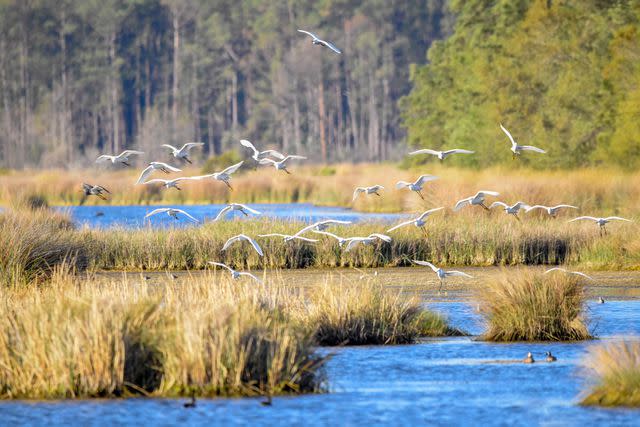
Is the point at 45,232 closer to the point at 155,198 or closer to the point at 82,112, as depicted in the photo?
the point at 155,198

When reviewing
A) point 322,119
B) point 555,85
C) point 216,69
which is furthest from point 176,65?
point 555,85

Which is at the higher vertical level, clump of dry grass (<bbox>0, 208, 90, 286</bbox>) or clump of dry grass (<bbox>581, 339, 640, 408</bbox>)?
clump of dry grass (<bbox>0, 208, 90, 286</bbox>)

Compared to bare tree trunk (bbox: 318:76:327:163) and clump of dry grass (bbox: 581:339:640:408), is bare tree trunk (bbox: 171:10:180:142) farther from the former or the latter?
clump of dry grass (bbox: 581:339:640:408)

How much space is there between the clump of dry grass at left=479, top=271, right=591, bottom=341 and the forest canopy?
1114 inches

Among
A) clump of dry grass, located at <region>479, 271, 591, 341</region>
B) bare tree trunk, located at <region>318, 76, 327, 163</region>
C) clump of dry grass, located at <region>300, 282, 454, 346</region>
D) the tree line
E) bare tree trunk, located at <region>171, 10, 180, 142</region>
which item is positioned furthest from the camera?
bare tree trunk, located at <region>171, 10, 180, 142</region>

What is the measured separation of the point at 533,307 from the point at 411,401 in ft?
12.3

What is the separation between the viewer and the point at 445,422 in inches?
464

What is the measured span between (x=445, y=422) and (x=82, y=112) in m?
92.5

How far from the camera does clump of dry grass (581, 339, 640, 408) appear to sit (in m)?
11.8

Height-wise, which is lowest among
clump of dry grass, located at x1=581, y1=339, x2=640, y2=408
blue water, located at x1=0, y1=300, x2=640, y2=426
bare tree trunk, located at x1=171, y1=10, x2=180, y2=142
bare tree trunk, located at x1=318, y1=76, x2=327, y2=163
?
blue water, located at x1=0, y1=300, x2=640, y2=426

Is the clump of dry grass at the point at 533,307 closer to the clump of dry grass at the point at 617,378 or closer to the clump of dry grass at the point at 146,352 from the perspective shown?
the clump of dry grass at the point at 617,378

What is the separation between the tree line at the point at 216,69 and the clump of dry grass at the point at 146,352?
77834 mm

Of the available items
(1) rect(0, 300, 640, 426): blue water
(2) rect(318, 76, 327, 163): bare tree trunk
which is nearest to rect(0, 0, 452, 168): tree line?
(2) rect(318, 76, 327, 163): bare tree trunk

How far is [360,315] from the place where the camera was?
15.8 m
